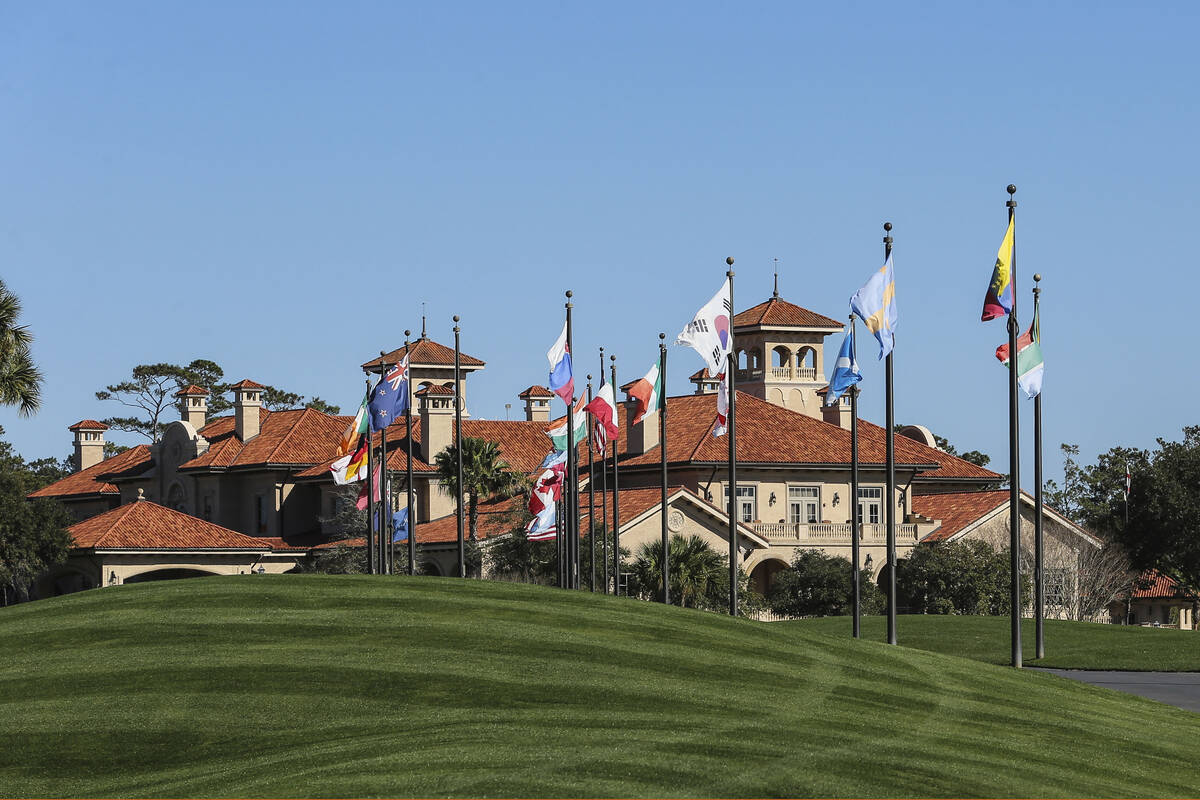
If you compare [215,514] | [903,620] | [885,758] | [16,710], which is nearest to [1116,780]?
[885,758]

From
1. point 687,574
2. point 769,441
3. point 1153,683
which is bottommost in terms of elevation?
point 1153,683

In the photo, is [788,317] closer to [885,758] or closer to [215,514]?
[215,514]

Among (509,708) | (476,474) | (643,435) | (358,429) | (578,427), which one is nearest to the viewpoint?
(509,708)

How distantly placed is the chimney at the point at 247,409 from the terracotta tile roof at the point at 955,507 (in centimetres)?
3417

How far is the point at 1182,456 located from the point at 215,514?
4684 cm

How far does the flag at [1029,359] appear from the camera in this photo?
36500 mm

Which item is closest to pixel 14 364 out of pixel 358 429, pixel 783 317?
pixel 358 429

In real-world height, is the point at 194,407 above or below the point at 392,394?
above

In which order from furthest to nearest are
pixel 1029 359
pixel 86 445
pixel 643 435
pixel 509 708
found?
pixel 86 445, pixel 643 435, pixel 1029 359, pixel 509 708

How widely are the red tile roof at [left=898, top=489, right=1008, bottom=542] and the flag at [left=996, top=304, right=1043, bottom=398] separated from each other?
32991 millimetres

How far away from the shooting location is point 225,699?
24.0 m

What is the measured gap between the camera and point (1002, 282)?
32938mm

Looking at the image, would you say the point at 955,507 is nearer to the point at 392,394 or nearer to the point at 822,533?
the point at 822,533

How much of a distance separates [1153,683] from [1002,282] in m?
8.74
